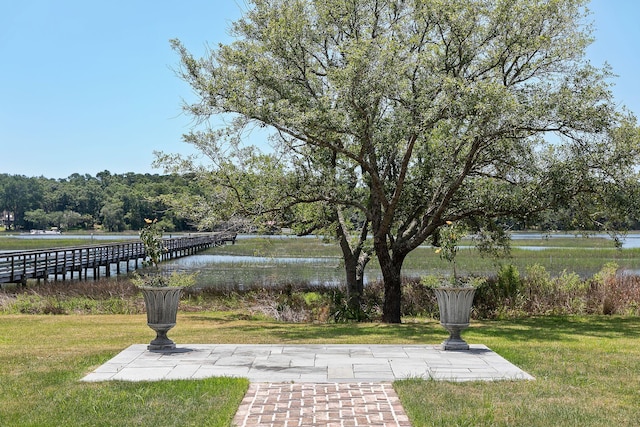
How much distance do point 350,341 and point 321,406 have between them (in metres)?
5.61

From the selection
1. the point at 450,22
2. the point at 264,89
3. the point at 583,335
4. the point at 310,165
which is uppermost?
the point at 450,22

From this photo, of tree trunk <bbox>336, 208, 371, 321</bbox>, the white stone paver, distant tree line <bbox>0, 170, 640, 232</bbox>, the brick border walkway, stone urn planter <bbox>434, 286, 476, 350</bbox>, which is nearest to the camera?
the brick border walkway

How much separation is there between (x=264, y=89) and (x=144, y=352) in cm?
807

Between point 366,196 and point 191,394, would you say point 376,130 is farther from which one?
point 191,394

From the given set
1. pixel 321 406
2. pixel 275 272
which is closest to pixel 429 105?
pixel 321 406

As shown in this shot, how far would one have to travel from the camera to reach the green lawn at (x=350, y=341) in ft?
21.6

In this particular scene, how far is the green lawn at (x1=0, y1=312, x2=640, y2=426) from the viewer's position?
6.58 meters

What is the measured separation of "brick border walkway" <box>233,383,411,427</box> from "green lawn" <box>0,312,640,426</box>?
16cm

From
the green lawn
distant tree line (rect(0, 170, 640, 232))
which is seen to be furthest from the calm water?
distant tree line (rect(0, 170, 640, 232))

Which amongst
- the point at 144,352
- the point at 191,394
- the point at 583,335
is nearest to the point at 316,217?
the point at 583,335

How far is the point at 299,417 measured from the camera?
6.49m

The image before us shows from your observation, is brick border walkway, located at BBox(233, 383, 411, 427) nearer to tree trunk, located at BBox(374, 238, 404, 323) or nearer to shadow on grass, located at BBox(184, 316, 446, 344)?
shadow on grass, located at BBox(184, 316, 446, 344)

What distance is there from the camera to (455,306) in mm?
10414

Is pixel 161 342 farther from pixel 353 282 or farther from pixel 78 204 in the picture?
pixel 78 204
